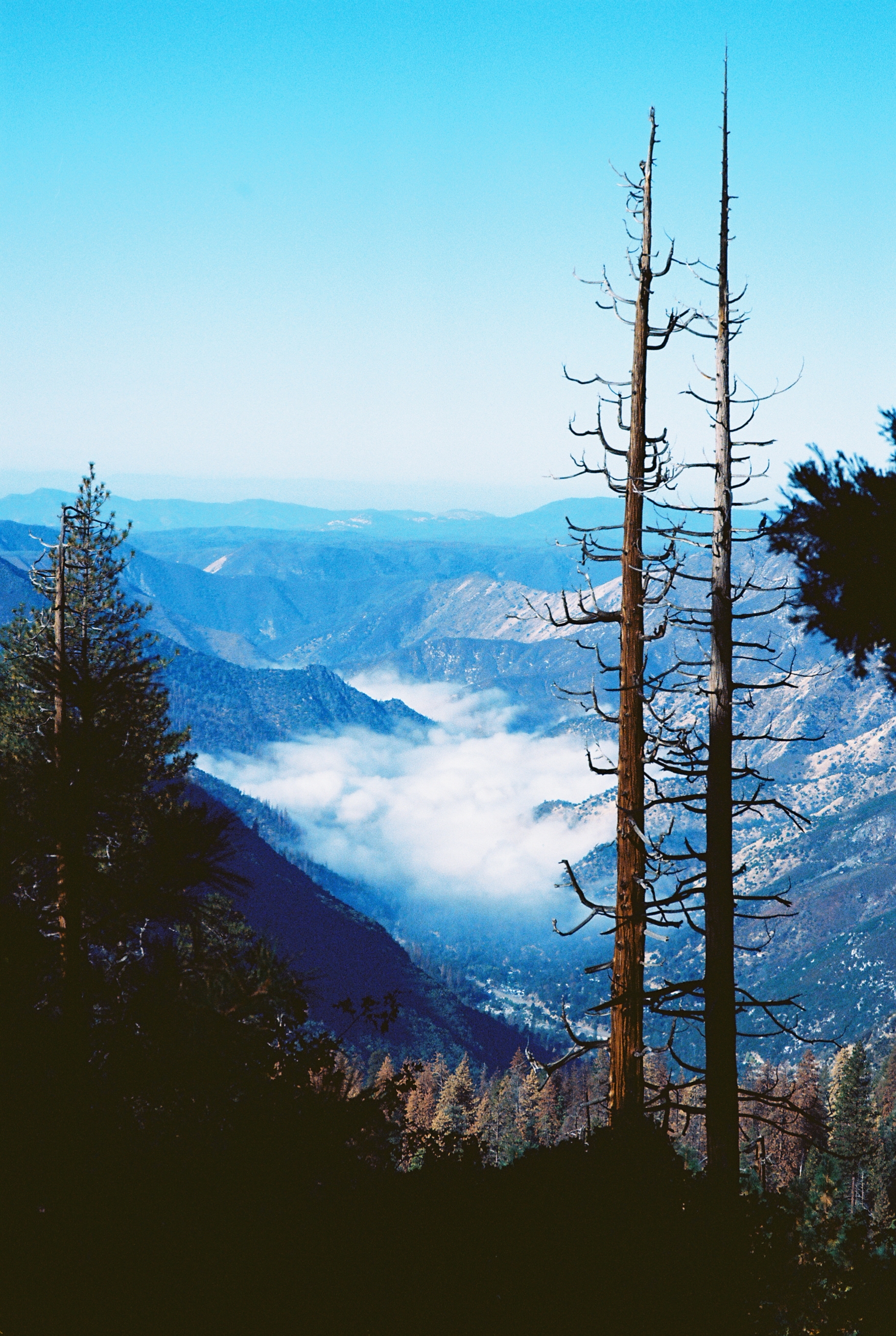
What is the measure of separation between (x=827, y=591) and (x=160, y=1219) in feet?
29.4

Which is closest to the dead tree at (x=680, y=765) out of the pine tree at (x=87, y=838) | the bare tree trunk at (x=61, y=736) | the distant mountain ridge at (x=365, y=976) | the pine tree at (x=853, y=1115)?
the pine tree at (x=87, y=838)

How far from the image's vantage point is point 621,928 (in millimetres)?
11273

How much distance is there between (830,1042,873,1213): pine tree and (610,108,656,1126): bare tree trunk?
7186 centimetres

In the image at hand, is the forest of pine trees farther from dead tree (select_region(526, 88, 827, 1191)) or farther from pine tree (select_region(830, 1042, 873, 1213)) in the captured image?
pine tree (select_region(830, 1042, 873, 1213))

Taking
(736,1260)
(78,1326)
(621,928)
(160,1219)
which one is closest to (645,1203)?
(736,1260)

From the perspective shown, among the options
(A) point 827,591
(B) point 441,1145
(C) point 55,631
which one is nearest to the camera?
(A) point 827,591

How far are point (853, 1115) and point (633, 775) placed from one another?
79099 millimetres

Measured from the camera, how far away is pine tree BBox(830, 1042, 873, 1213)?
72.4 m

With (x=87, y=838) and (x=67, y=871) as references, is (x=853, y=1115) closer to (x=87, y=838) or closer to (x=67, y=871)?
(x=87, y=838)

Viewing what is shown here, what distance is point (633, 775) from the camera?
11500mm

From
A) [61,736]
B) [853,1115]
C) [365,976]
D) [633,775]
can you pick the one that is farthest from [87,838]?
[365,976]

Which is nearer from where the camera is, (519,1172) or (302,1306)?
(302,1306)

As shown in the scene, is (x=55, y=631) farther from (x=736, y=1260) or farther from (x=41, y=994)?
(x=736, y=1260)

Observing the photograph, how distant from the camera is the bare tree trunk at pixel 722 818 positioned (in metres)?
10.6
